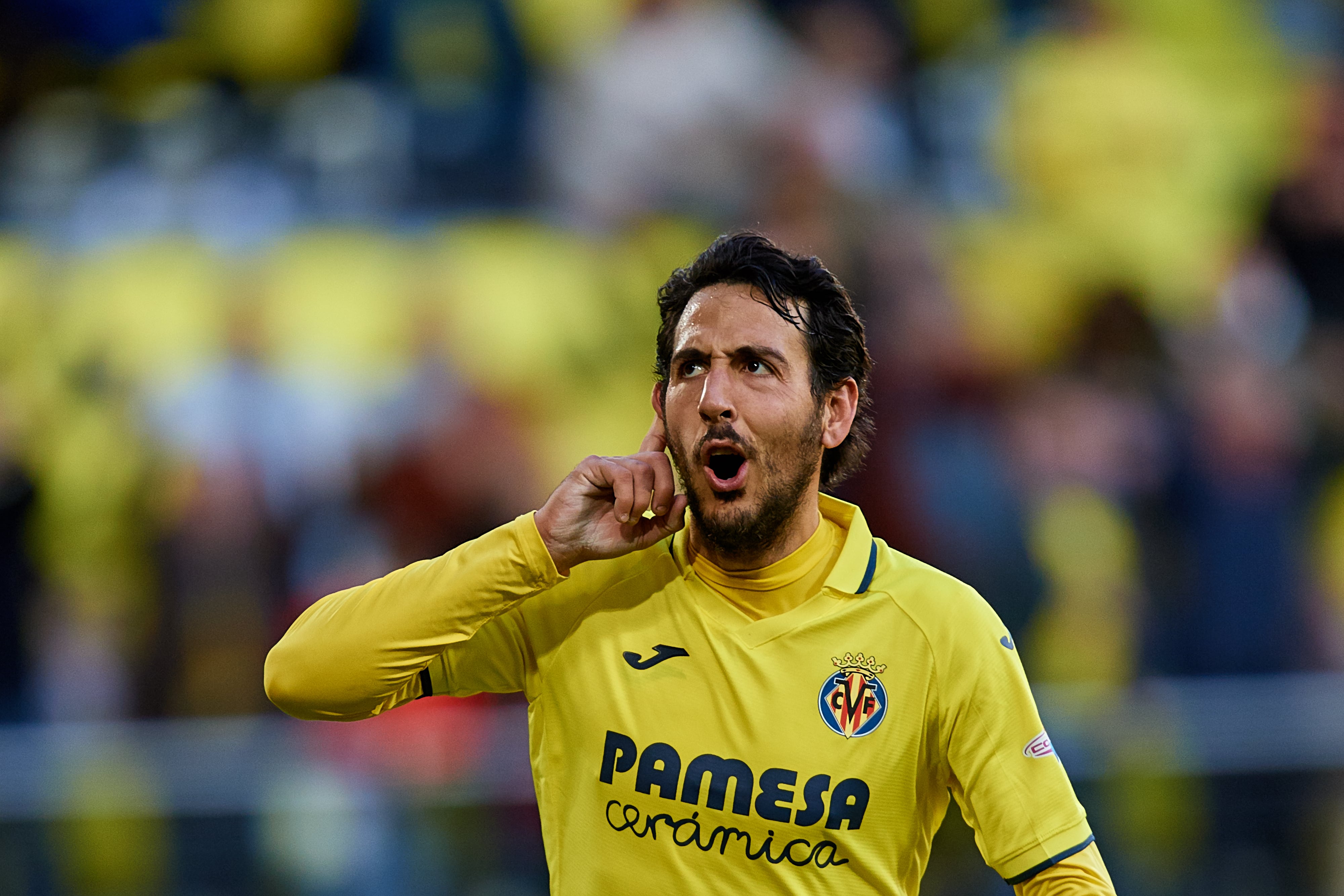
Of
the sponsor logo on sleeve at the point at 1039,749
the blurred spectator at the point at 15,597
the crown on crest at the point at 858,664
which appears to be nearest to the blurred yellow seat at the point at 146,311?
the blurred spectator at the point at 15,597

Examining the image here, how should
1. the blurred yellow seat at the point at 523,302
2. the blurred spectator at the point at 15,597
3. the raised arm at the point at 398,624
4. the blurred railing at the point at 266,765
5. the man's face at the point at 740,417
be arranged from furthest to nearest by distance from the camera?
the blurred yellow seat at the point at 523,302
the blurred spectator at the point at 15,597
the blurred railing at the point at 266,765
the man's face at the point at 740,417
the raised arm at the point at 398,624

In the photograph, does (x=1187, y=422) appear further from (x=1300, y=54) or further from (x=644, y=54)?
(x=644, y=54)

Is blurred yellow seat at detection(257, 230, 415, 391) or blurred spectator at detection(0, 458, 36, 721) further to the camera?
blurred yellow seat at detection(257, 230, 415, 391)

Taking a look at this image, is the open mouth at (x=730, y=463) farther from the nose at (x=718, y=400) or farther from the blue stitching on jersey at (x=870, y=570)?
the blue stitching on jersey at (x=870, y=570)

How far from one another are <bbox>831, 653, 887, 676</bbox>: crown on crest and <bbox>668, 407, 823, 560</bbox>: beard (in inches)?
8.8

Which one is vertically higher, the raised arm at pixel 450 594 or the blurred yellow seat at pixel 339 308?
the blurred yellow seat at pixel 339 308

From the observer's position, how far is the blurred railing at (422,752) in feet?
15.1

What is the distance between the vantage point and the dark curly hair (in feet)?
7.65

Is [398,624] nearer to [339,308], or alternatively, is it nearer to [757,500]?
[757,500]

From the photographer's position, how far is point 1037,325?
19.9 feet

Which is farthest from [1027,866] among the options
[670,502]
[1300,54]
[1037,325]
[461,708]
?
[1300,54]

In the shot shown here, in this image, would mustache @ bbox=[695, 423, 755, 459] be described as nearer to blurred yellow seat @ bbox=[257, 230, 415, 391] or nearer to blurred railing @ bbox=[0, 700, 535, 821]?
blurred railing @ bbox=[0, 700, 535, 821]

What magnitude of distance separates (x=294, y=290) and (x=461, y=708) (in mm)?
2342

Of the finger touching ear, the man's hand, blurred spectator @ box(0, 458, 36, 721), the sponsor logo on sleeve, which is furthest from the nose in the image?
blurred spectator @ box(0, 458, 36, 721)
